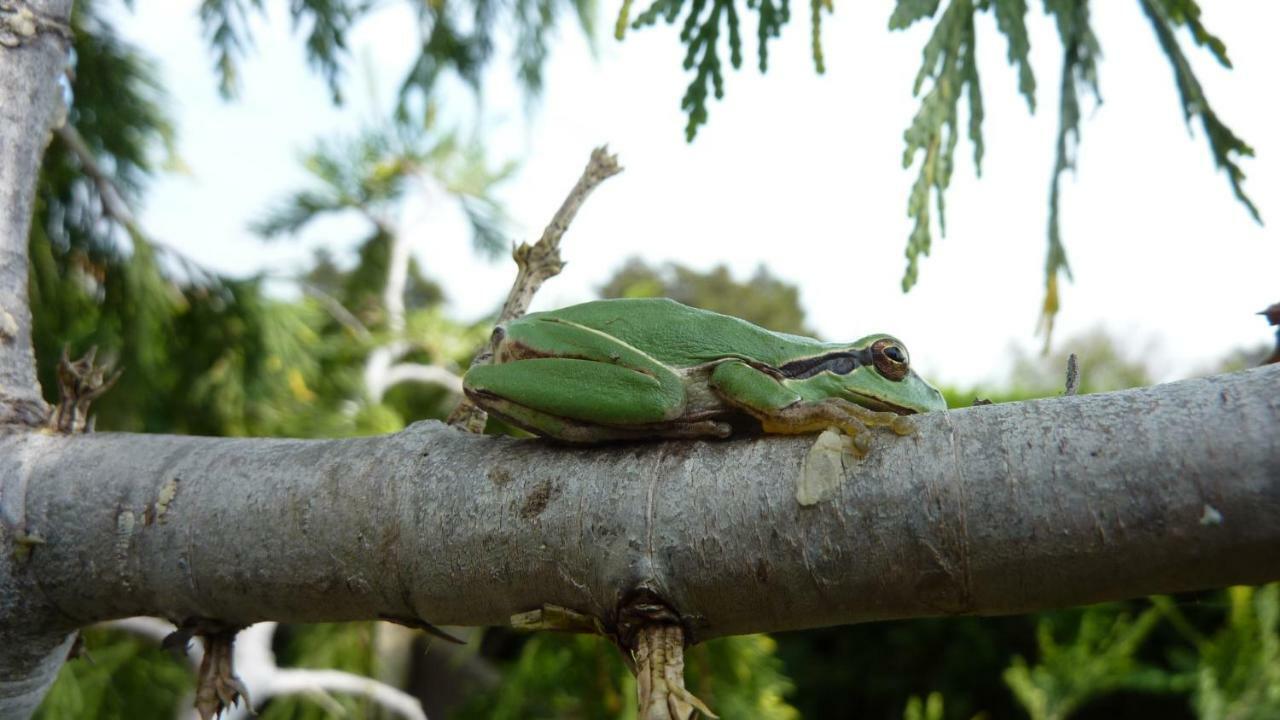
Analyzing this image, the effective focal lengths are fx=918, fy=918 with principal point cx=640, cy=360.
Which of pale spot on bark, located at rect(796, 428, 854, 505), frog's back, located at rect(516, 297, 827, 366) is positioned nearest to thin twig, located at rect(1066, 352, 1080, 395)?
pale spot on bark, located at rect(796, 428, 854, 505)

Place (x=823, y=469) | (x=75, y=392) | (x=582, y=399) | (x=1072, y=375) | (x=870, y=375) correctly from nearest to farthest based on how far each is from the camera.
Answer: (x=823, y=469), (x=1072, y=375), (x=582, y=399), (x=75, y=392), (x=870, y=375)

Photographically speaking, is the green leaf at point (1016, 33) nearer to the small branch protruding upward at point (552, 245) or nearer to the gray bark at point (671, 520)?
the small branch protruding upward at point (552, 245)

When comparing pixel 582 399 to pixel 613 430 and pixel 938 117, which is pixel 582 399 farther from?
pixel 938 117

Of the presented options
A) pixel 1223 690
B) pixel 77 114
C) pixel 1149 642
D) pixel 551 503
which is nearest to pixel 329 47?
pixel 77 114

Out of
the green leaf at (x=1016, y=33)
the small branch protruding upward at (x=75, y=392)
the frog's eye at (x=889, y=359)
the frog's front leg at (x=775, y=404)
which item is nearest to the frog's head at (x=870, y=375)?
the frog's eye at (x=889, y=359)

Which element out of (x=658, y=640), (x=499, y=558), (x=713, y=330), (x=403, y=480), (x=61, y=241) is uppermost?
(x=61, y=241)

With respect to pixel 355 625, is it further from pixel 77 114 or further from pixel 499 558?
pixel 499 558

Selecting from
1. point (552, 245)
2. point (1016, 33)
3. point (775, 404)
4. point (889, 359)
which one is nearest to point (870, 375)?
point (889, 359)
